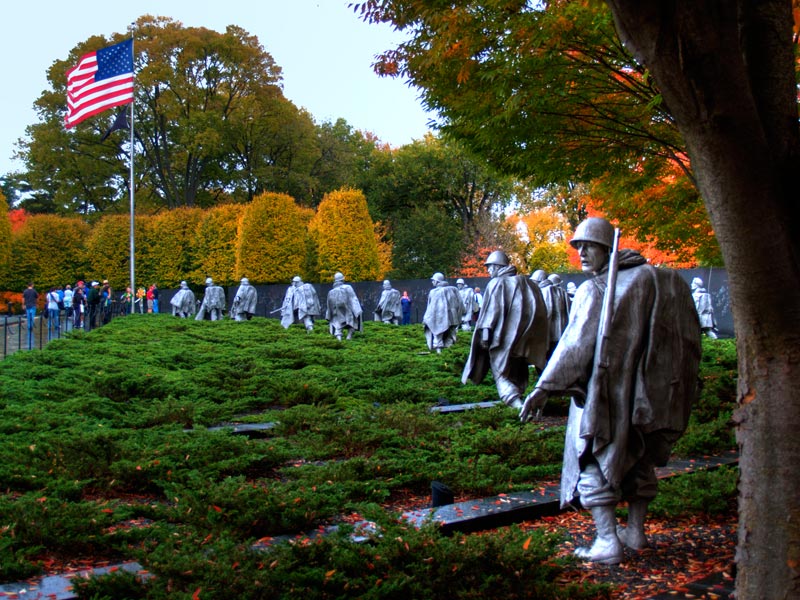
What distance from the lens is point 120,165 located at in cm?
5262

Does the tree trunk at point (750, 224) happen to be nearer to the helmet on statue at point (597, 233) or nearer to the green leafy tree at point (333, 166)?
the helmet on statue at point (597, 233)

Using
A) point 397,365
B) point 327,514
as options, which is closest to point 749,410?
point 327,514

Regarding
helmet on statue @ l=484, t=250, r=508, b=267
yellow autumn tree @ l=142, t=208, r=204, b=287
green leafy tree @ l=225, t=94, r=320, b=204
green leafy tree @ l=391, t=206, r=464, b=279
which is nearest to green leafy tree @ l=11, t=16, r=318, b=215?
green leafy tree @ l=225, t=94, r=320, b=204

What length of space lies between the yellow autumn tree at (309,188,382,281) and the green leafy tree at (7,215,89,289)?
14.2 meters

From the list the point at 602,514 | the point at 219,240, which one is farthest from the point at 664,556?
the point at 219,240

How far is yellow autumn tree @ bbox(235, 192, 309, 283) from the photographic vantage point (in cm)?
4578

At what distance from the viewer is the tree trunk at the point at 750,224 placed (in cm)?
355

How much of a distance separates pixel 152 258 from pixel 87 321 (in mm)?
16827

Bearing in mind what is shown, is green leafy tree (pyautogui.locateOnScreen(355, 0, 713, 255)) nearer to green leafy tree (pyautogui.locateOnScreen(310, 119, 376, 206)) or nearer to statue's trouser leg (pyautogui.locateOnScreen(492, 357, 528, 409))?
statue's trouser leg (pyautogui.locateOnScreen(492, 357, 528, 409))

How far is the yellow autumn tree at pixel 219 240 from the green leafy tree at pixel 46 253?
270 inches

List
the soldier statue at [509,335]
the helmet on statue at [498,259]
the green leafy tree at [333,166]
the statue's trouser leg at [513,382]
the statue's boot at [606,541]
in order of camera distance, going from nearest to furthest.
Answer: the statue's boot at [606,541] → the statue's trouser leg at [513,382] → the soldier statue at [509,335] → the helmet on statue at [498,259] → the green leafy tree at [333,166]

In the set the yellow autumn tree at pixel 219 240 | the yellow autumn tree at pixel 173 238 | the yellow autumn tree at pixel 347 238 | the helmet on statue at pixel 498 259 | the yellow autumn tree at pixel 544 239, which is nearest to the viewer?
the helmet on statue at pixel 498 259

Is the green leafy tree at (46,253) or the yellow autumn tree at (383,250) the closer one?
the green leafy tree at (46,253)

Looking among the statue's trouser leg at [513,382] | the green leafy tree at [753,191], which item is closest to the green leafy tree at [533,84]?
the statue's trouser leg at [513,382]
